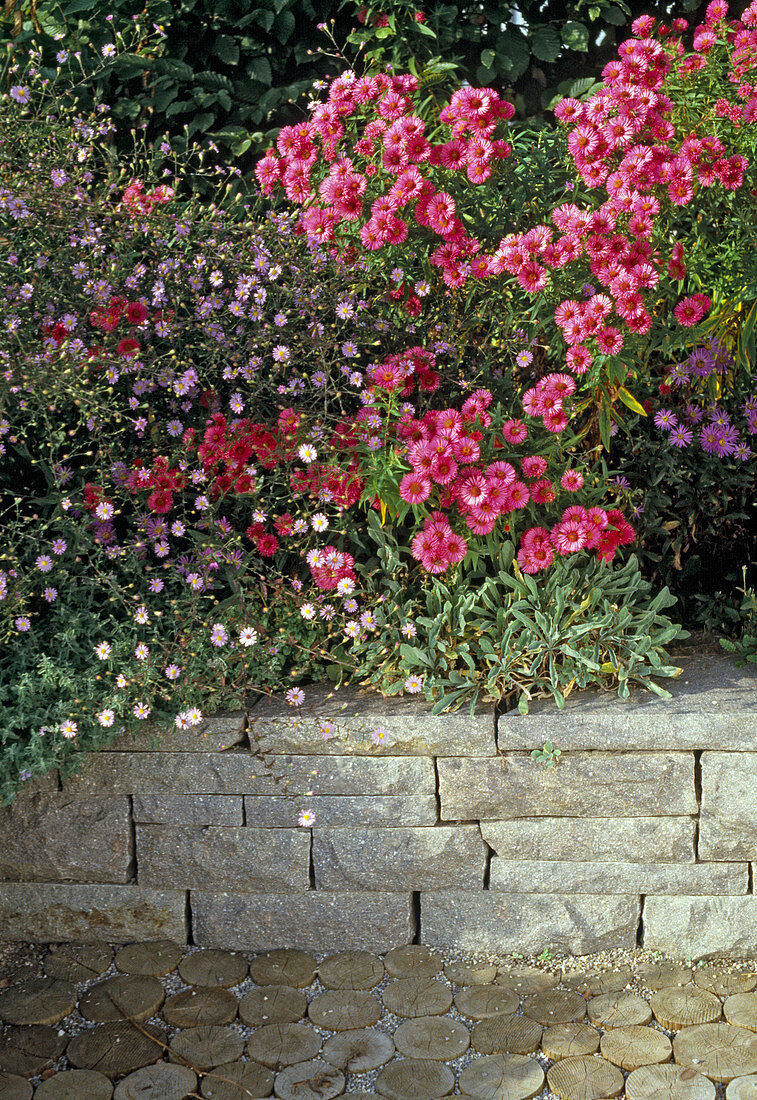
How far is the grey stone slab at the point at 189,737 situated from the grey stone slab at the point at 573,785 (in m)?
0.45

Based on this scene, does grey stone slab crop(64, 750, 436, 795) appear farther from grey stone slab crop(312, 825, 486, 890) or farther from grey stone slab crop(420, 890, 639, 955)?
grey stone slab crop(420, 890, 639, 955)

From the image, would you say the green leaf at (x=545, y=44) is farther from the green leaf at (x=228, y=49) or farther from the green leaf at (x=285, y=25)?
the green leaf at (x=228, y=49)

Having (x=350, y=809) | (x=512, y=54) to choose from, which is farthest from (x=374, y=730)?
(x=512, y=54)

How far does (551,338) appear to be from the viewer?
2295 mm

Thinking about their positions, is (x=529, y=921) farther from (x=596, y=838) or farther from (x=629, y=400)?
(x=629, y=400)

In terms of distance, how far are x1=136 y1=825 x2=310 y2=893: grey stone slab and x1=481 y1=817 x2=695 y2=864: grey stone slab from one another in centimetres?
42

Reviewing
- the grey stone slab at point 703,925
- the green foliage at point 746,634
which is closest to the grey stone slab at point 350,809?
the grey stone slab at point 703,925

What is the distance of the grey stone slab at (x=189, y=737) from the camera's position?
80.8 inches

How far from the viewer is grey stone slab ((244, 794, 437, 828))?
2037 mm

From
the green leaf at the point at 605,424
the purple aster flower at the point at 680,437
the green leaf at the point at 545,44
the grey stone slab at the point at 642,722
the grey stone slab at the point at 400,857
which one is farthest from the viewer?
the green leaf at the point at 545,44

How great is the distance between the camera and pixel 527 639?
2.07 m

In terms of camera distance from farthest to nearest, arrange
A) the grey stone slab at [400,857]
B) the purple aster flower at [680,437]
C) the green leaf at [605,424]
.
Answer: the purple aster flower at [680,437] < the green leaf at [605,424] < the grey stone slab at [400,857]

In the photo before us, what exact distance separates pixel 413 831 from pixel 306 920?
328 mm

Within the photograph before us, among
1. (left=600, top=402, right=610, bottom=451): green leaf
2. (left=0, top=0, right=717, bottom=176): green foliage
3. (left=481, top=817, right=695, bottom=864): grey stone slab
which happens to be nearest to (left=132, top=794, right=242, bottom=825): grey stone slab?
(left=481, top=817, right=695, bottom=864): grey stone slab
